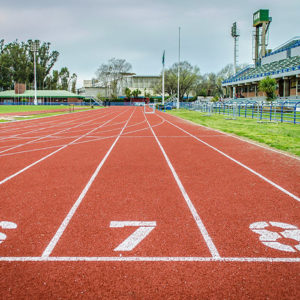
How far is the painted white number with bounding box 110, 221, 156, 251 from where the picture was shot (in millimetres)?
3938

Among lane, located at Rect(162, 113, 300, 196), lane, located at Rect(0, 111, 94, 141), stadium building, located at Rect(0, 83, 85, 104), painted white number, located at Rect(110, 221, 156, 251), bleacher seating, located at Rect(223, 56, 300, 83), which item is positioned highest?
bleacher seating, located at Rect(223, 56, 300, 83)

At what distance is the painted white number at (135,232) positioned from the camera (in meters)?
3.94

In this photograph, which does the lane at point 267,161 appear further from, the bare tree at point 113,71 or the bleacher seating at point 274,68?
the bare tree at point 113,71

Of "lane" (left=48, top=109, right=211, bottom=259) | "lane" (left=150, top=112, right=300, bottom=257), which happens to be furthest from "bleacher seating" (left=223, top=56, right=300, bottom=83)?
"lane" (left=48, top=109, right=211, bottom=259)

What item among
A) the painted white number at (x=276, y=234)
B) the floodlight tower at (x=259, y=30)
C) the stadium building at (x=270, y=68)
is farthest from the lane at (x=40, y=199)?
the floodlight tower at (x=259, y=30)

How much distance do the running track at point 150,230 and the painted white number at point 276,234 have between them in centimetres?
1

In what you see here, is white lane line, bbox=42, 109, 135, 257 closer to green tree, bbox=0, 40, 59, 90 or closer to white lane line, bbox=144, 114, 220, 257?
white lane line, bbox=144, 114, 220, 257

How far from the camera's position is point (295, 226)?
4.51m

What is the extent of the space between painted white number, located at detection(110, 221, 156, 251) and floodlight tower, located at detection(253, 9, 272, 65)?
63.1m

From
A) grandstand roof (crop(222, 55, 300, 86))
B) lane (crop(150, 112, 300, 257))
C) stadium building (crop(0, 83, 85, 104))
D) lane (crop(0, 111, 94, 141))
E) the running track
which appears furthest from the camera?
stadium building (crop(0, 83, 85, 104))

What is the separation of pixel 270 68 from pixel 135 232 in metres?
50.3

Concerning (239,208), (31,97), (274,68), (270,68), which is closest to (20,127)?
(239,208)

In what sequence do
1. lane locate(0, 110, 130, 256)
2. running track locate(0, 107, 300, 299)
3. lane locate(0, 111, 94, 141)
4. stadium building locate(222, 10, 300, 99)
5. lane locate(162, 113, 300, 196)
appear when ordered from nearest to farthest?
running track locate(0, 107, 300, 299) → lane locate(0, 110, 130, 256) → lane locate(162, 113, 300, 196) → lane locate(0, 111, 94, 141) → stadium building locate(222, 10, 300, 99)

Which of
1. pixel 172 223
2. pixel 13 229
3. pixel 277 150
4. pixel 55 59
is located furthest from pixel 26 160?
pixel 55 59
